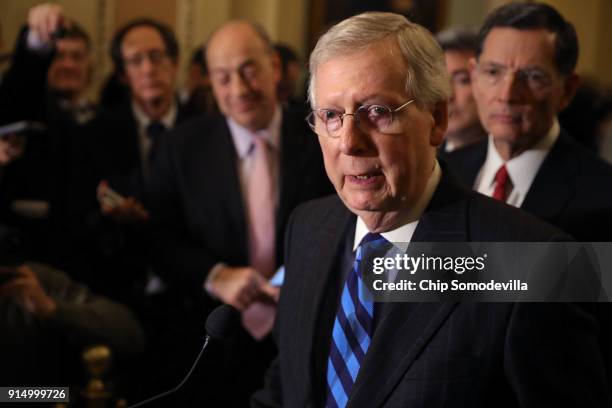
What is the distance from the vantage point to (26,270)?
104 inches

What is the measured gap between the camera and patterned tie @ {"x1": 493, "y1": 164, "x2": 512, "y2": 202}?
7.32 feet

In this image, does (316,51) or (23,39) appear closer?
(316,51)

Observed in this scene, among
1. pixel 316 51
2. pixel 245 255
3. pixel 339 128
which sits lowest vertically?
pixel 245 255

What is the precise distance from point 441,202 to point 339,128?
275 millimetres

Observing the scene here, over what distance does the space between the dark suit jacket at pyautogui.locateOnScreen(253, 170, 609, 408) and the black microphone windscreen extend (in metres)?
0.23

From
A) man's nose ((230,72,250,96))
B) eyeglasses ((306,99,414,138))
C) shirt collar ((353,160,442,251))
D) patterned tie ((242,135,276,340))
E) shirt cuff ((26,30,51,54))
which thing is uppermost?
shirt cuff ((26,30,51,54))

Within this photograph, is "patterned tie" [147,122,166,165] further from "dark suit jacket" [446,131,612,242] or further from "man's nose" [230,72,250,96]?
"dark suit jacket" [446,131,612,242]

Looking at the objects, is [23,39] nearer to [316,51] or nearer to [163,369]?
[163,369]

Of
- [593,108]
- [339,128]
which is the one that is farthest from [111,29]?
[339,128]

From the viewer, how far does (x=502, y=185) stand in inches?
88.2

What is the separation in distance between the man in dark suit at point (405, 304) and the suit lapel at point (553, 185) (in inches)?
19.2

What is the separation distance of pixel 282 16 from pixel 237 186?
206 inches

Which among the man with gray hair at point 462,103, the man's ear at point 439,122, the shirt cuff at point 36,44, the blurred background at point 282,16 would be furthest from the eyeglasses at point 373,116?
the blurred background at point 282,16

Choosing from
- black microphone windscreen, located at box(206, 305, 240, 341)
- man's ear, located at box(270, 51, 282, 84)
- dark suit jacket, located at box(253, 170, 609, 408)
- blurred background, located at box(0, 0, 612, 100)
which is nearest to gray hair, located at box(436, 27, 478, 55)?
man's ear, located at box(270, 51, 282, 84)
